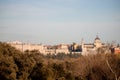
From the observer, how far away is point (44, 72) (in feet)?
41.8

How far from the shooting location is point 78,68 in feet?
74.8

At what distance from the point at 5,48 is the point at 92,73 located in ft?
18.7

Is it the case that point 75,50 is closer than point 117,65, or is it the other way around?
point 117,65

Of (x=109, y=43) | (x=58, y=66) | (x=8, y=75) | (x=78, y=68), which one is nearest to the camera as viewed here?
(x=8, y=75)

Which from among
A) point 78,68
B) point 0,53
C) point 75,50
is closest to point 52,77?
point 0,53

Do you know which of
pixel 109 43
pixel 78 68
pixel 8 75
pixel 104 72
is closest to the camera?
pixel 8 75

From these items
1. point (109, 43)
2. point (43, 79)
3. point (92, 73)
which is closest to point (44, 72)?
point (43, 79)

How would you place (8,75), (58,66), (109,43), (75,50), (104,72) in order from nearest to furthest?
(8,75), (58,66), (109,43), (104,72), (75,50)

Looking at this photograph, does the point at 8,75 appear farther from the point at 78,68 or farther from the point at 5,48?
the point at 78,68

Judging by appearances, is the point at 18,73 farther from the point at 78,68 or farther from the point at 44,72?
the point at 78,68

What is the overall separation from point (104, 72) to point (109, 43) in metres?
3.13

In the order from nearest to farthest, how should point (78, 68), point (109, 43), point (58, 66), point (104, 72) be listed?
point (58, 66) → point (109, 43) → point (104, 72) → point (78, 68)

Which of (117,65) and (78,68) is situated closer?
(117,65)

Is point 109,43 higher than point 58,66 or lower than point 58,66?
higher
